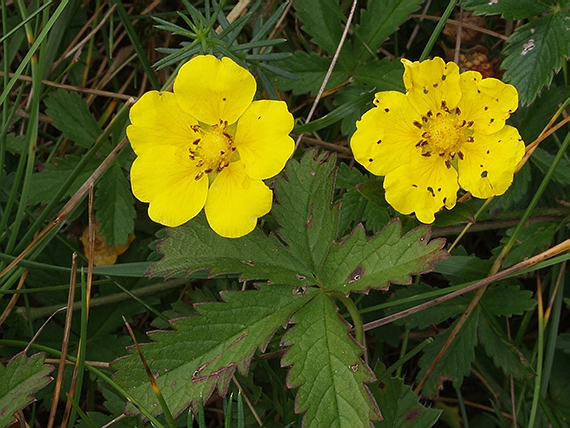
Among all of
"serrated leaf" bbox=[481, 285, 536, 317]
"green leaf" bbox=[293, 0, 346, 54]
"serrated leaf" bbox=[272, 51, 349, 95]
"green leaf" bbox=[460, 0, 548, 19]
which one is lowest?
"serrated leaf" bbox=[481, 285, 536, 317]

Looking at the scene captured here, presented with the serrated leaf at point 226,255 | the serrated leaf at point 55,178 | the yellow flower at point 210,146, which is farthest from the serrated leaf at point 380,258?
the serrated leaf at point 55,178

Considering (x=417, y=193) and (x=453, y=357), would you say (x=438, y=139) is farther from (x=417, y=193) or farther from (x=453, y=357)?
(x=453, y=357)

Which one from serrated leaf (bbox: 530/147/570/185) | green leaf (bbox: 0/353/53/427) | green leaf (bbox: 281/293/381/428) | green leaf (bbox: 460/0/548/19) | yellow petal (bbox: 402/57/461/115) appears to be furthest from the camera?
serrated leaf (bbox: 530/147/570/185)

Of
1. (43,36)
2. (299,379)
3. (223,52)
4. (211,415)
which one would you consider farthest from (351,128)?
(211,415)

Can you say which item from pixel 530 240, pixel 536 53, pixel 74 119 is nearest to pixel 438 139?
pixel 536 53

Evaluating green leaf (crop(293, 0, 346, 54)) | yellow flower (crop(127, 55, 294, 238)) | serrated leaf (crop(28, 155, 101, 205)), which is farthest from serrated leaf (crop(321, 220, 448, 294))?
serrated leaf (crop(28, 155, 101, 205))

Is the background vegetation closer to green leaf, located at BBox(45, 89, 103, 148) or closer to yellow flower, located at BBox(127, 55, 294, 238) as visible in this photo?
green leaf, located at BBox(45, 89, 103, 148)

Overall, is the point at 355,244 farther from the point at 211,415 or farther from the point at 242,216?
the point at 211,415
